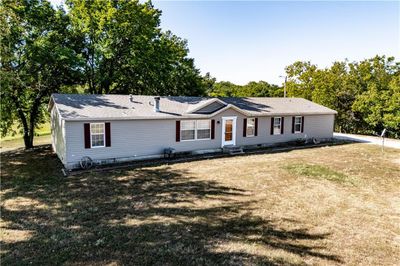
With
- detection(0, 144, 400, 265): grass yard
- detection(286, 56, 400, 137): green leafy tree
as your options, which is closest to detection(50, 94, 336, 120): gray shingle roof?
detection(0, 144, 400, 265): grass yard

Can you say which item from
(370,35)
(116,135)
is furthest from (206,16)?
(370,35)

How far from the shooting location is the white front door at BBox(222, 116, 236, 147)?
18.2 metres

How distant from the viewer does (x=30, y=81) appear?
19375 mm

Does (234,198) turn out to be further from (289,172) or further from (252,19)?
(252,19)

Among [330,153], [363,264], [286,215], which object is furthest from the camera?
[330,153]

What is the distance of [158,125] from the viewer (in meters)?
15.9

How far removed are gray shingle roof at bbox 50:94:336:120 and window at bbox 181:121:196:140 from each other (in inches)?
23.5

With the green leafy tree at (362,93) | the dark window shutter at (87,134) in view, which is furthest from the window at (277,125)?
the dark window shutter at (87,134)

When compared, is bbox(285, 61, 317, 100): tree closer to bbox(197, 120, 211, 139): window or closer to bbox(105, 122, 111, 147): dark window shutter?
bbox(197, 120, 211, 139): window

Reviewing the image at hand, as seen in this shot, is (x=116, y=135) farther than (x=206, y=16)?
No

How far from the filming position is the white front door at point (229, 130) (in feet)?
59.8

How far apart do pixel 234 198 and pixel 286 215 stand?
205 centimetres

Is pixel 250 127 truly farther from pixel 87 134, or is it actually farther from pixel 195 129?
pixel 87 134

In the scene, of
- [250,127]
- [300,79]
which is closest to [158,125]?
[250,127]
